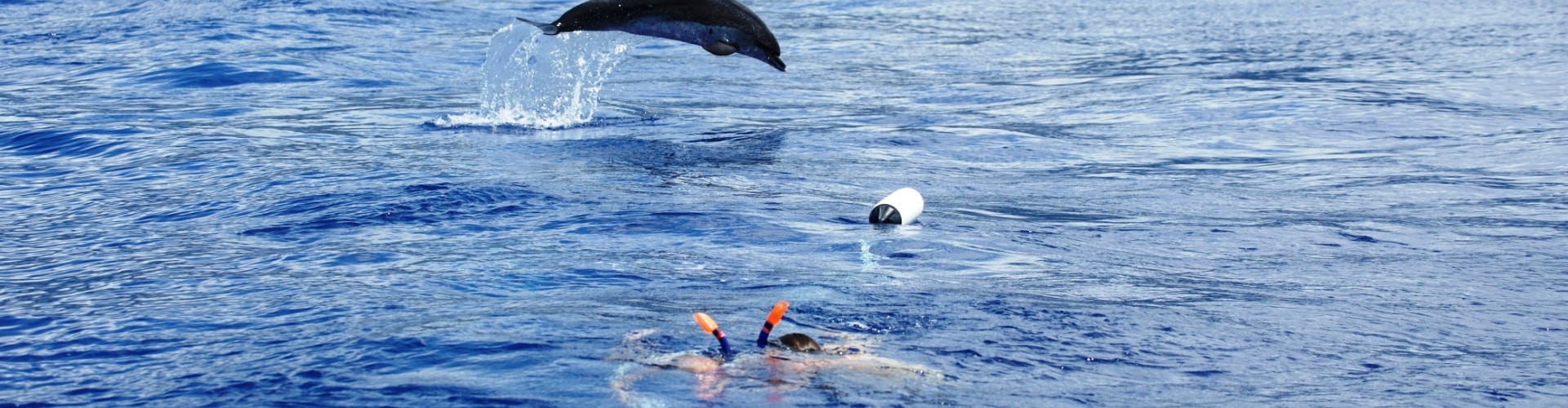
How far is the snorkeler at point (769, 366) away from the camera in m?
5.95

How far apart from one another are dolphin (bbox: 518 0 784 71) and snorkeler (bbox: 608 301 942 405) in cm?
345

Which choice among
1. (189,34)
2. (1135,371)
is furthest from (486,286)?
(189,34)

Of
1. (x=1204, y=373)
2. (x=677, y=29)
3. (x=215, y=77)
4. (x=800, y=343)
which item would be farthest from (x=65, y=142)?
(x=1204, y=373)

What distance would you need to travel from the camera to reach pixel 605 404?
5766 mm

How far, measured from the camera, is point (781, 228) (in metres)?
9.09

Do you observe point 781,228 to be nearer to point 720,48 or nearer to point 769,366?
point 720,48

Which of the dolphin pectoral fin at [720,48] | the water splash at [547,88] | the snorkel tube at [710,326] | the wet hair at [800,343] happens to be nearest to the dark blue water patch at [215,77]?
the water splash at [547,88]

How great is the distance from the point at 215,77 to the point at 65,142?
14.1 ft

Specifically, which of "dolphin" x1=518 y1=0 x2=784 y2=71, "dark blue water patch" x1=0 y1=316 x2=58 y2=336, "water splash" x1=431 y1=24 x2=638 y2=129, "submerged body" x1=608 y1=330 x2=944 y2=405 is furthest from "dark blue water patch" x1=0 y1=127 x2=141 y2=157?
"submerged body" x1=608 y1=330 x2=944 y2=405

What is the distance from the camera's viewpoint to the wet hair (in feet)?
20.5

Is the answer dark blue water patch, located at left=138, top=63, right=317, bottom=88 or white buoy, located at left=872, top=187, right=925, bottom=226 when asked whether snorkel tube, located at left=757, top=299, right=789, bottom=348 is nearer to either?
white buoy, located at left=872, top=187, right=925, bottom=226

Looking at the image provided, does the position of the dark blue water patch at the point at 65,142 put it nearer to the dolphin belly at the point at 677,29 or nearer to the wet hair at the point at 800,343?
the dolphin belly at the point at 677,29

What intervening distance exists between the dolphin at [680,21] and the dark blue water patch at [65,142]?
180 inches

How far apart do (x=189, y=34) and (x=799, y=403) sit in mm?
16430
